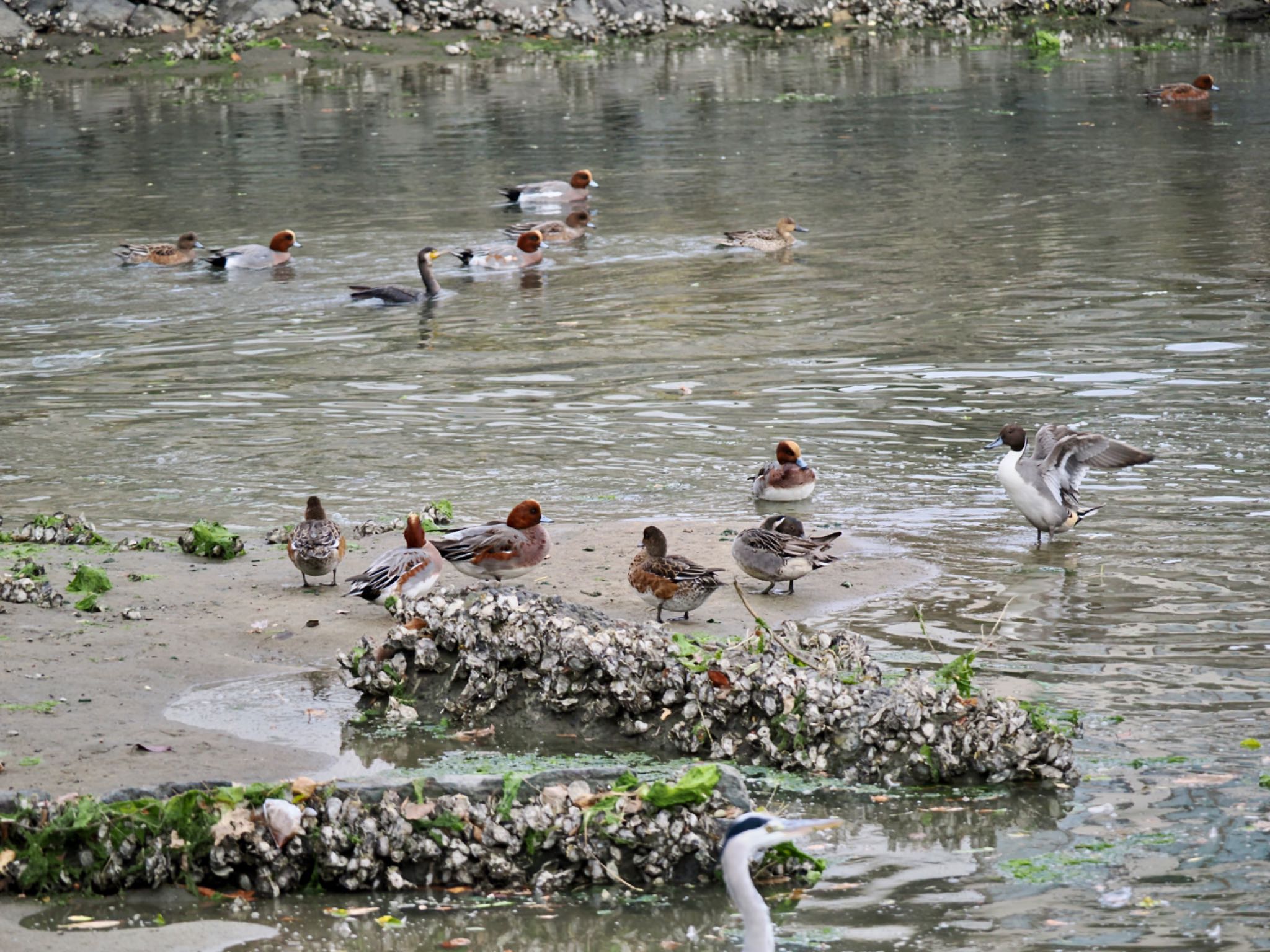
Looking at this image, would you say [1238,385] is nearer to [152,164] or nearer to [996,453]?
[996,453]

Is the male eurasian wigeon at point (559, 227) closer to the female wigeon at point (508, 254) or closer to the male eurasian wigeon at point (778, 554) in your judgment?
the female wigeon at point (508, 254)

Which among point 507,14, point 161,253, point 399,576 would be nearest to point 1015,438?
point 399,576

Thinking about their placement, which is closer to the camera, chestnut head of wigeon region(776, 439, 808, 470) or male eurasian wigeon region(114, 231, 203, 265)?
chestnut head of wigeon region(776, 439, 808, 470)

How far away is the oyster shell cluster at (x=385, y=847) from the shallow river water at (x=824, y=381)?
0.16 metres

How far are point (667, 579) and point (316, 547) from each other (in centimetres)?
198

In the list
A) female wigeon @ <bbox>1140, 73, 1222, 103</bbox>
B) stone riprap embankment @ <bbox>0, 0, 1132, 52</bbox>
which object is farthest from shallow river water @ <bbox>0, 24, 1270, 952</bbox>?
stone riprap embankment @ <bbox>0, 0, 1132, 52</bbox>

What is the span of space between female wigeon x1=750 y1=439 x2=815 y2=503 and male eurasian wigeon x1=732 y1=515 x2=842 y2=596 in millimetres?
1669

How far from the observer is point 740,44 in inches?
1754

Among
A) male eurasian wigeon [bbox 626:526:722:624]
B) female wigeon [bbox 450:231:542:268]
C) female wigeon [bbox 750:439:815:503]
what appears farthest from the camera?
female wigeon [bbox 450:231:542:268]

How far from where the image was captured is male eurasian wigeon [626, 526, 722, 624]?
336 inches

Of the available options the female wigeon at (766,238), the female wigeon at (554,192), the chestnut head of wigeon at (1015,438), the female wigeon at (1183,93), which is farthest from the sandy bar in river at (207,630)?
the female wigeon at (1183,93)

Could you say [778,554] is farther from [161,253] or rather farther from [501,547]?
[161,253]

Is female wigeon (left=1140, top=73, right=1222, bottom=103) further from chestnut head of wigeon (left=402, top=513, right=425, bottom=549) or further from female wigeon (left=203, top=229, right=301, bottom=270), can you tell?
chestnut head of wigeon (left=402, top=513, right=425, bottom=549)

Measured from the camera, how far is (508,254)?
68.0 ft
